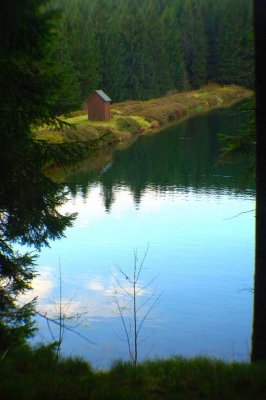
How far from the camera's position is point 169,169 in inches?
1710

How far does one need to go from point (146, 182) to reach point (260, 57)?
30341 millimetres

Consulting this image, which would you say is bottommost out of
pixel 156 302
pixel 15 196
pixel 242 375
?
pixel 156 302

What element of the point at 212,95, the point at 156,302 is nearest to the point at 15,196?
the point at 156,302

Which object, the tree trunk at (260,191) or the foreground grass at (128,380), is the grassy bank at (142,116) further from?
the foreground grass at (128,380)

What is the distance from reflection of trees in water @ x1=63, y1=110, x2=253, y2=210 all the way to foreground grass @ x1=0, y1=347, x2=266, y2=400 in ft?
65.7

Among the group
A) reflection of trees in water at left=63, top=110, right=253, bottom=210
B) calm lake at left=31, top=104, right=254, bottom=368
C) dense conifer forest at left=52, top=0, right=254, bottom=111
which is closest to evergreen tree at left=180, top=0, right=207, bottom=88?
dense conifer forest at left=52, top=0, right=254, bottom=111

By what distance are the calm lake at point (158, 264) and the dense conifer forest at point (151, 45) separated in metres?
27.9

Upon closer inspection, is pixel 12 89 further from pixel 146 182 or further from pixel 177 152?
pixel 177 152

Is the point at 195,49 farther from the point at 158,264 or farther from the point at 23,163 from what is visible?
the point at 23,163

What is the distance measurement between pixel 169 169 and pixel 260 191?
35.0 meters

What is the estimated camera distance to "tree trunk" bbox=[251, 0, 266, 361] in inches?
332

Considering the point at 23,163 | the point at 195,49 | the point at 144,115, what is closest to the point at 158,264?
the point at 23,163

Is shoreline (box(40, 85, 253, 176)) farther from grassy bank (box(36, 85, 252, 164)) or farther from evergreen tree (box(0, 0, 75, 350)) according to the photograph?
evergreen tree (box(0, 0, 75, 350))

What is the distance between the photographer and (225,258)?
2322 cm
